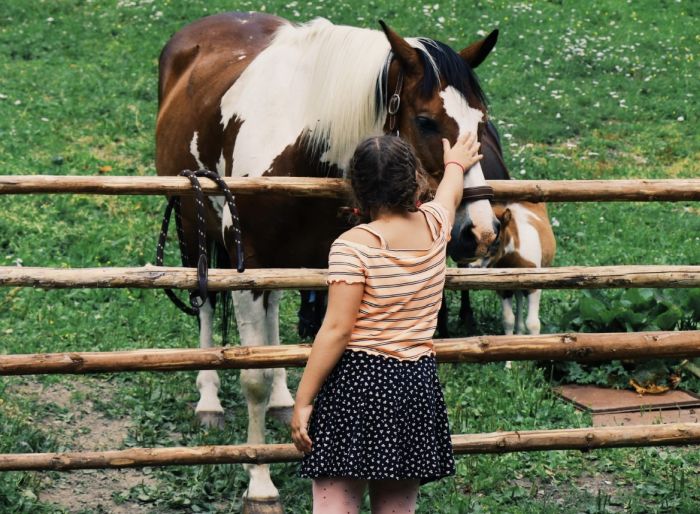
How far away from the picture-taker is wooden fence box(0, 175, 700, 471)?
4.42 meters

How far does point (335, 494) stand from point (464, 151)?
1456 mm

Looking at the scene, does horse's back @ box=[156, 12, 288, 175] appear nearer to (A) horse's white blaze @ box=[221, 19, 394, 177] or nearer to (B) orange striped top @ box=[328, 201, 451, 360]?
(A) horse's white blaze @ box=[221, 19, 394, 177]

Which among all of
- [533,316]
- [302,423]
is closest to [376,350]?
[302,423]

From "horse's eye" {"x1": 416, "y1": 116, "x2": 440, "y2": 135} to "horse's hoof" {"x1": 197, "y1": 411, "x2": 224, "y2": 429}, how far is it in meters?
2.69

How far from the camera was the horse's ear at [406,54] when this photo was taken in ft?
14.1

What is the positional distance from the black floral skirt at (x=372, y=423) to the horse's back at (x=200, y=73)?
2675 mm

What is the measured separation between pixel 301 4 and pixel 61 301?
916 cm

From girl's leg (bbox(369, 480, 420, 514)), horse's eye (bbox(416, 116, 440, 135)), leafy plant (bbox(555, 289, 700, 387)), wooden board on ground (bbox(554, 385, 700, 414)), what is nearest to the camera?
girl's leg (bbox(369, 480, 420, 514))

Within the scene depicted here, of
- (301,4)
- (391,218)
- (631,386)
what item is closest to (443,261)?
(391,218)

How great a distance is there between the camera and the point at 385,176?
3262 millimetres

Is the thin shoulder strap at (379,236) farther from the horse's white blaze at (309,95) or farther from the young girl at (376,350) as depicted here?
the horse's white blaze at (309,95)

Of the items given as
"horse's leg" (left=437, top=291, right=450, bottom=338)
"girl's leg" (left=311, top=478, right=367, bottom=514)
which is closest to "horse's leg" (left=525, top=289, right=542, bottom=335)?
"horse's leg" (left=437, top=291, right=450, bottom=338)

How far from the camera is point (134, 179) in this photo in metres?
4.49

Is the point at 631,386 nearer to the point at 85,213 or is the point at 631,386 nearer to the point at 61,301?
the point at 61,301
